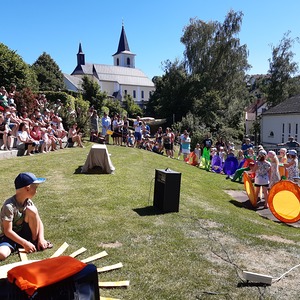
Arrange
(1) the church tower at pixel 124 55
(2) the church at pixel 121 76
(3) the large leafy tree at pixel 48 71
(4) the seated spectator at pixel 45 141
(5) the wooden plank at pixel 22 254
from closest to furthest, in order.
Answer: (5) the wooden plank at pixel 22 254
(4) the seated spectator at pixel 45 141
(3) the large leafy tree at pixel 48 71
(2) the church at pixel 121 76
(1) the church tower at pixel 124 55

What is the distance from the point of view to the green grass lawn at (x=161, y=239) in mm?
4500

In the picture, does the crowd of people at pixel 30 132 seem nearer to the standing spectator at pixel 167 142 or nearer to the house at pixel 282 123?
the standing spectator at pixel 167 142

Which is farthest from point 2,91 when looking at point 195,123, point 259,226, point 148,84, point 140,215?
point 148,84

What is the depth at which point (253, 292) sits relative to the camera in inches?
172

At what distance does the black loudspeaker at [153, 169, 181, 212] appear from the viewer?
7.50 metres

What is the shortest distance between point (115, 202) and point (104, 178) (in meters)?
2.56

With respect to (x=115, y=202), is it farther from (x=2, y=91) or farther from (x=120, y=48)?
(x=120, y=48)

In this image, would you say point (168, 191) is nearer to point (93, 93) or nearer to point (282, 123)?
point (282, 123)

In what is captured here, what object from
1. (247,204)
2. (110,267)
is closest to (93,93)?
(247,204)

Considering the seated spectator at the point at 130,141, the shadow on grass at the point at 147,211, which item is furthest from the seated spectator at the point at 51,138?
the shadow on grass at the point at 147,211

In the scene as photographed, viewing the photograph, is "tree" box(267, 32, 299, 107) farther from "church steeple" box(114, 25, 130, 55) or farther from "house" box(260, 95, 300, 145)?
"church steeple" box(114, 25, 130, 55)

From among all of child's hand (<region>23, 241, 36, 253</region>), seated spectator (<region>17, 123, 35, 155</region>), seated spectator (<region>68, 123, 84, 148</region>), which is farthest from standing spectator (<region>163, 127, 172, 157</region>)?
child's hand (<region>23, 241, 36, 253</region>)

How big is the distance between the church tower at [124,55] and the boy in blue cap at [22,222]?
11502cm

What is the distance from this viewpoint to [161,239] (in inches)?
237
